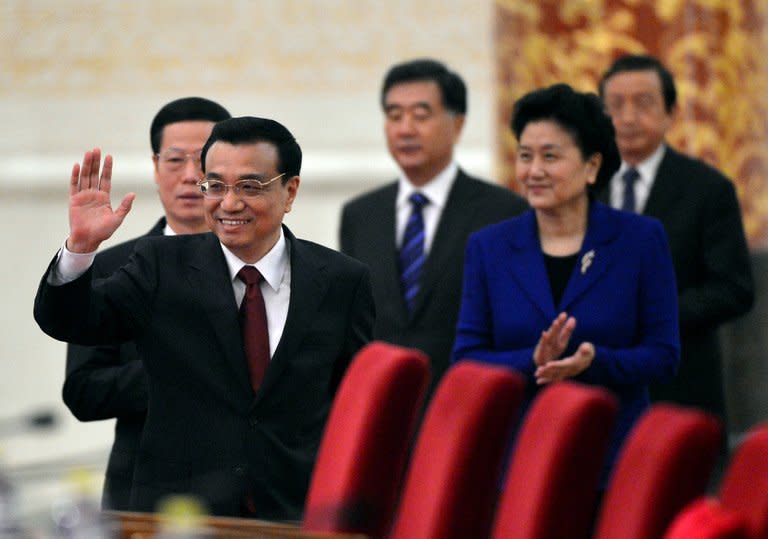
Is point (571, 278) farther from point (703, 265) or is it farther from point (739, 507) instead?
point (739, 507)

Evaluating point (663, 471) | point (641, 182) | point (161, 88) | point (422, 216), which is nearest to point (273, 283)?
point (663, 471)

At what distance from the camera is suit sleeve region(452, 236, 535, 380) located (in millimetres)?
3998

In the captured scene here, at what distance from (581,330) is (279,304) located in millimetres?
794

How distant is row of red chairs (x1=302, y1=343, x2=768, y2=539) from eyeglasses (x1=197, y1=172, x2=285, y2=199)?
1.92 feet

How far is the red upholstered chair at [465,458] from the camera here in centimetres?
291

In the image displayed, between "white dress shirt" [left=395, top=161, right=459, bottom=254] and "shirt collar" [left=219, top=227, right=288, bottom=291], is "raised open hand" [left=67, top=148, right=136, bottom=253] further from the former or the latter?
"white dress shirt" [left=395, top=161, right=459, bottom=254]

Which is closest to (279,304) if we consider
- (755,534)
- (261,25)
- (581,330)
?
(581,330)

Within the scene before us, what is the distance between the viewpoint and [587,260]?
398 cm

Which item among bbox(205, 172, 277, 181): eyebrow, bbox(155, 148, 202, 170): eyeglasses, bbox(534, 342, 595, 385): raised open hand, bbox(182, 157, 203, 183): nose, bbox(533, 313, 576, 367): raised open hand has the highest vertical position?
bbox(155, 148, 202, 170): eyeglasses

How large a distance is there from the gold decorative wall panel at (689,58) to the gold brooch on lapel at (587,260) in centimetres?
221

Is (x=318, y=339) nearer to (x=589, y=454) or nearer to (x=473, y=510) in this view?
(x=473, y=510)

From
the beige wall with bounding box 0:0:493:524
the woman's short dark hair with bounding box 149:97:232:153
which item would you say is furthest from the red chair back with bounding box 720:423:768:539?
the beige wall with bounding box 0:0:493:524

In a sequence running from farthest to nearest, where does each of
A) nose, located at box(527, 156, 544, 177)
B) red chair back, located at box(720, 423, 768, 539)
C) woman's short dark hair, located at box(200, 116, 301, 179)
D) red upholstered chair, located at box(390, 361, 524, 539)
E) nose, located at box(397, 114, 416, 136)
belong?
nose, located at box(397, 114, 416, 136) < nose, located at box(527, 156, 544, 177) < woman's short dark hair, located at box(200, 116, 301, 179) < red upholstered chair, located at box(390, 361, 524, 539) < red chair back, located at box(720, 423, 768, 539)

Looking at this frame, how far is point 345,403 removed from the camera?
10.5 feet
